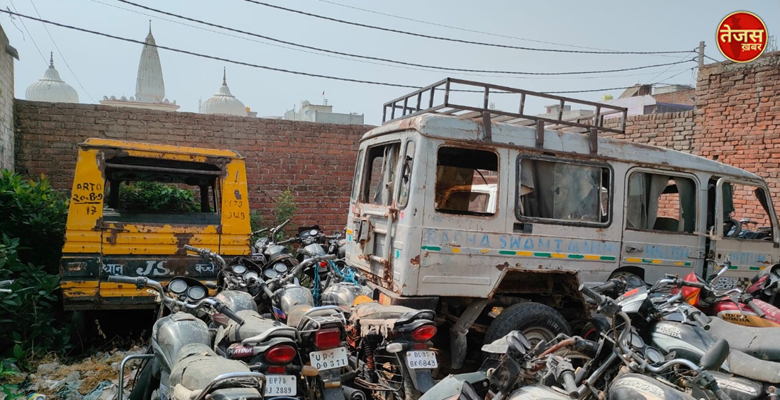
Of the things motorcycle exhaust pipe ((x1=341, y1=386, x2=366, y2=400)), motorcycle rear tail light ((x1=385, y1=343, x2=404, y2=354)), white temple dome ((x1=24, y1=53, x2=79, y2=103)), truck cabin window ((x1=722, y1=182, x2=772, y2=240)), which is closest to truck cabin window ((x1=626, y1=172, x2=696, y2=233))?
truck cabin window ((x1=722, y1=182, x2=772, y2=240))

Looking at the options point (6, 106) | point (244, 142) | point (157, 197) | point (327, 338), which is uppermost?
point (6, 106)

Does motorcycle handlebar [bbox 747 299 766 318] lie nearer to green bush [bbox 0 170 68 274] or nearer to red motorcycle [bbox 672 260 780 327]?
red motorcycle [bbox 672 260 780 327]

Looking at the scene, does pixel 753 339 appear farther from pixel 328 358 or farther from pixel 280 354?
pixel 280 354

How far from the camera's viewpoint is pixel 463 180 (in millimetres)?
5492

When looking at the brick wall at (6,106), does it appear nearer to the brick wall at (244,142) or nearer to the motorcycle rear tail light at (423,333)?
the brick wall at (244,142)

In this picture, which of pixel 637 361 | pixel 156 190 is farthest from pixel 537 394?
pixel 156 190

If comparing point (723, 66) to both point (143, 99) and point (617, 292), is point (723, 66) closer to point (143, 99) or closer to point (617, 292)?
point (617, 292)

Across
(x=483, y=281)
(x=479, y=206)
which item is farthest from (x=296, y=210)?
(x=483, y=281)

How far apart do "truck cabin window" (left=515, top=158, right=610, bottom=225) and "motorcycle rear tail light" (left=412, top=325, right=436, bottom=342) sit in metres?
1.57

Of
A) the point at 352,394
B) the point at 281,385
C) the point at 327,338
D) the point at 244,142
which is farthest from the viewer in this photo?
the point at 244,142

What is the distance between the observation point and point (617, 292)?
4133mm

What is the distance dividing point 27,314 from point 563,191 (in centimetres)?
539

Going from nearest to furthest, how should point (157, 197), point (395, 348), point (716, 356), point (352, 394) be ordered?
point (716, 356), point (352, 394), point (395, 348), point (157, 197)

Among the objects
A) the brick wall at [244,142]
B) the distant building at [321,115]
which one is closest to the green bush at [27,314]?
the brick wall at [244,142]
